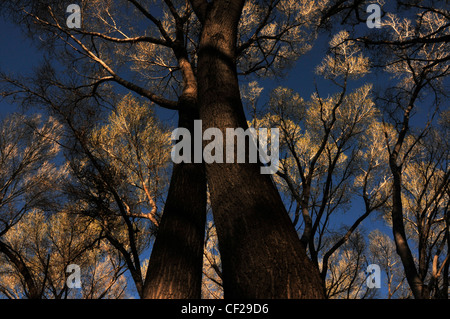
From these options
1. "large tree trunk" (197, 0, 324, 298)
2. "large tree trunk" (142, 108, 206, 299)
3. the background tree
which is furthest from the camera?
the background tree

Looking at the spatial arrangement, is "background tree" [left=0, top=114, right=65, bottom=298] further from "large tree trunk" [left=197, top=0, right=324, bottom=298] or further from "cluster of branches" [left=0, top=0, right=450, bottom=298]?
"large tree trunk" [left=197, top=0, right=324, bottom=298]

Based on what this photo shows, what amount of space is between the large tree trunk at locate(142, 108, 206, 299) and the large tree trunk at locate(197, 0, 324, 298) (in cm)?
58

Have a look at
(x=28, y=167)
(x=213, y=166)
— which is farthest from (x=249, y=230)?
(x=28, y=167)

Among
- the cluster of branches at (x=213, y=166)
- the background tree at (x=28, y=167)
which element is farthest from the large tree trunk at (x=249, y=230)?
the background tree at (x=28, y=167)

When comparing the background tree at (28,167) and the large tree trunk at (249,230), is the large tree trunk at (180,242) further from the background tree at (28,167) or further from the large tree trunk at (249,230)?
the background tree at (28,167)

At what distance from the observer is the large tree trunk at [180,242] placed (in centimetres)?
170

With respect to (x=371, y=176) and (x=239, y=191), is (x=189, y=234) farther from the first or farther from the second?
(x=371, y=176)

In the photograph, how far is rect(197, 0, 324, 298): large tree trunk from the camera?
109 centimetres

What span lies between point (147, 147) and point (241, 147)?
19.9 ft

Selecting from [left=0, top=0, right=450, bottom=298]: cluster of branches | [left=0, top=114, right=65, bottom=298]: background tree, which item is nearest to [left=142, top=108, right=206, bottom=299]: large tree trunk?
[left=0, top=0, right=450, bottom=298]: cluster of branches

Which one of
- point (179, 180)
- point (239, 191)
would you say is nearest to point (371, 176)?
point (179, 180)

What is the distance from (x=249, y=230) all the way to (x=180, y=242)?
0.83 m

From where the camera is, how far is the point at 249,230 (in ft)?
4.01

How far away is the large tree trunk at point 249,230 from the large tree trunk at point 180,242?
58 centimetres
